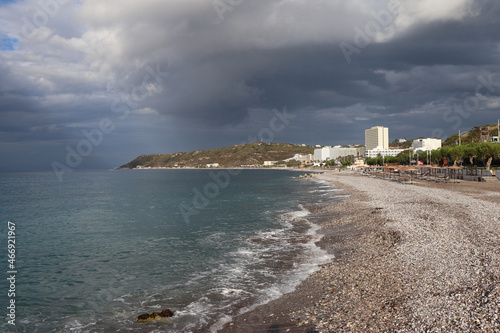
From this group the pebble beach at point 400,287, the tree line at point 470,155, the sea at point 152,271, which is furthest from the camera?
the tree line at point 470,155

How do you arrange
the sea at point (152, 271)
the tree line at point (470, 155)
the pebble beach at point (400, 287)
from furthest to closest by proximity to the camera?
the tree line at point (470, 155), the sea at point (152, 271), the pebble beach at point (400, 287)

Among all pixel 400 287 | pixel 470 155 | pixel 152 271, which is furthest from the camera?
pixel 470 155

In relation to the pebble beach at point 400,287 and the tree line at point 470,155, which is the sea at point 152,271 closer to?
the pebble beach at point 400,287

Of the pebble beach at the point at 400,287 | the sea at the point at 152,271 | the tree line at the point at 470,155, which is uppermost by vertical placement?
the tree line at the point at 470,155

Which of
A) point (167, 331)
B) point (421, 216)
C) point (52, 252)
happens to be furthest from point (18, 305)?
point (421, 216)

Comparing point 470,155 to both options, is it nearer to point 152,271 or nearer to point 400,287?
point 400,287

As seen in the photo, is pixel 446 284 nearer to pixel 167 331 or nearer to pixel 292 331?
pixel 292 331

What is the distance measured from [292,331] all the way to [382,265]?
603 cm

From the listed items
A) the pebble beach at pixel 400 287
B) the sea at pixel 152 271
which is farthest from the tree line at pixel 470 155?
the pebble beach at pixel 400 287

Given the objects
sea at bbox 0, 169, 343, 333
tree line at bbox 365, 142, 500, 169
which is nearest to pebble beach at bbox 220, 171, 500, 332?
sea at bbox 0, 169, 343, 333

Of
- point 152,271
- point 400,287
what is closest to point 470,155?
point 400,287

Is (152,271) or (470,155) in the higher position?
(470,155)

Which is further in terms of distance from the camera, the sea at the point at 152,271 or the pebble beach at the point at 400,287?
the sea at the point at 152,271

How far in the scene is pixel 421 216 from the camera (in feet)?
74.1
